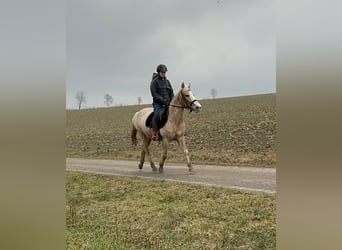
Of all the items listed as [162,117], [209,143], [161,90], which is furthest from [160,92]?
[209,143]

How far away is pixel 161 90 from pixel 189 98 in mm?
618

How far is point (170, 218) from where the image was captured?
381 cm

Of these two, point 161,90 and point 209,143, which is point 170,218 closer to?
point 161,90

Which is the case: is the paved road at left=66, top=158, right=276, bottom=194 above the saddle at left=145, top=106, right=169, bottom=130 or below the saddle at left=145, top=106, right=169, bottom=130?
below

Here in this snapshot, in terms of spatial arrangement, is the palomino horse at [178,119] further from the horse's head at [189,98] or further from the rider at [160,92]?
the rider at [160,92]

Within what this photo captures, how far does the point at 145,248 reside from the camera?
3.03 m

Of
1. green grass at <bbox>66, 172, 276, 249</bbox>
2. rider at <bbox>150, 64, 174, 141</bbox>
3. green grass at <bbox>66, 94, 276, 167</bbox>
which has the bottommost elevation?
green grass at <bbox>66, 172, 276, 249</bbox>

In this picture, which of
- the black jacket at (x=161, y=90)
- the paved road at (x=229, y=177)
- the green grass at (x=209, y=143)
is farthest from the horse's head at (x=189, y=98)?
the paved road at (x=229, y=177)

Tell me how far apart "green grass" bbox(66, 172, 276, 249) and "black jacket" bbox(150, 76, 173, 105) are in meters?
1.92

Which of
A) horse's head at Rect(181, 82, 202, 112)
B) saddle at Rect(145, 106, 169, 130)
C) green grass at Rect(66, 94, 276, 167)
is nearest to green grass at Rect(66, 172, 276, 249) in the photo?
green grass at Rect(66, 94, 276, 167)

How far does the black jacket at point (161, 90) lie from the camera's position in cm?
690

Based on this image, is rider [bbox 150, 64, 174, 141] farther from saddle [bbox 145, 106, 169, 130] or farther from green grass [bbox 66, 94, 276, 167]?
green grass [bbox 66, 94, 276, 167]

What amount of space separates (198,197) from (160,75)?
2.82 metres

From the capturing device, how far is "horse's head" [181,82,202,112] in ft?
21.8
